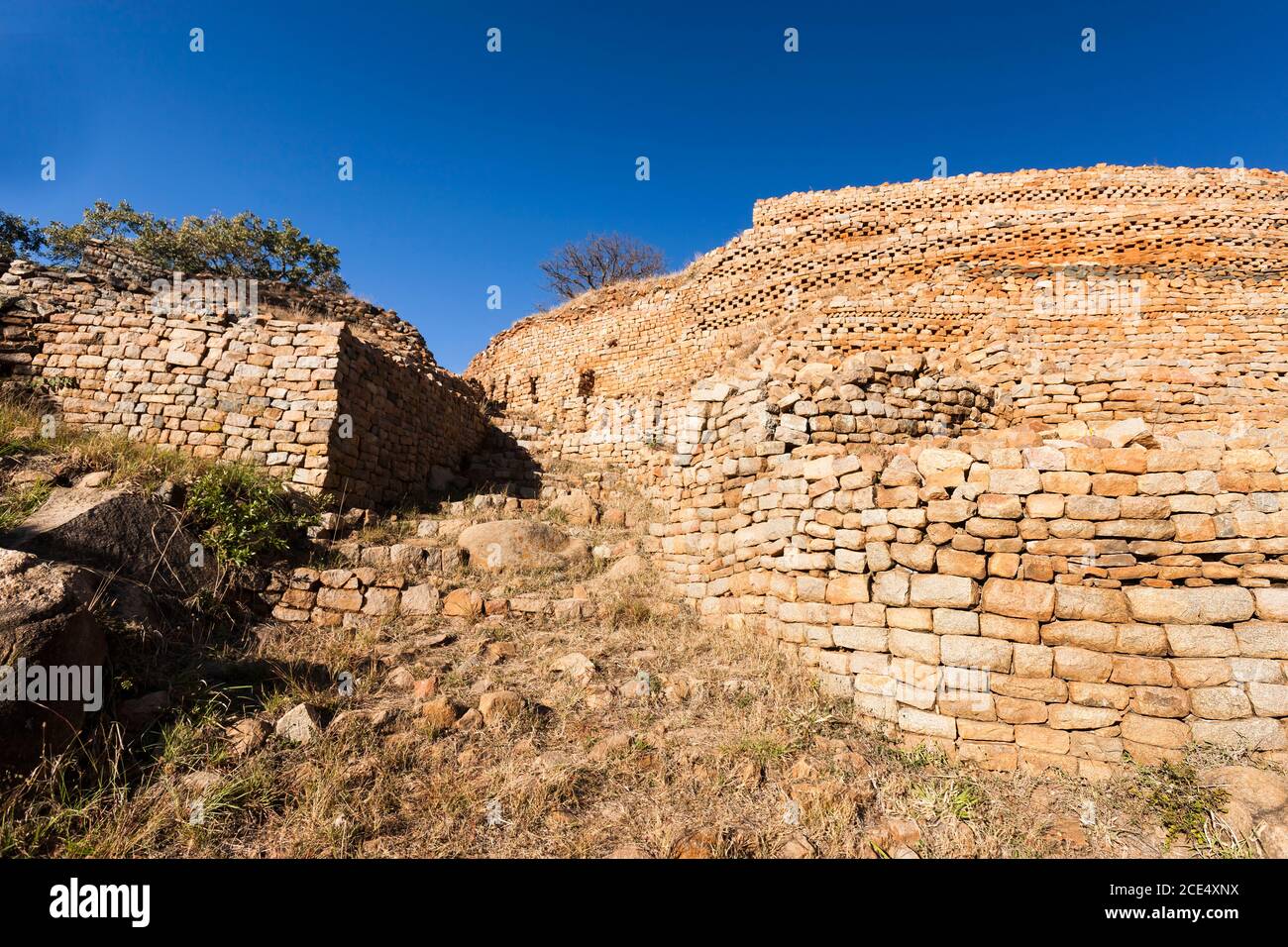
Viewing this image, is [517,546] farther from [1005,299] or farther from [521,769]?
[1005,299]

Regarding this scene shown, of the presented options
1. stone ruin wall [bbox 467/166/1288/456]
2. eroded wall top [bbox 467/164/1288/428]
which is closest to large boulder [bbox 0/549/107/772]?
eroded wall top [bbox 467/164/1288/428]

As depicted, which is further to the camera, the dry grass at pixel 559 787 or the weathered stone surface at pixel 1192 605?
the weathered stone surface at pixel 1192 605

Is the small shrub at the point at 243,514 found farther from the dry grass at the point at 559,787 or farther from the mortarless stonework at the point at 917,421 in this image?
the dry grass at the point at 559,787

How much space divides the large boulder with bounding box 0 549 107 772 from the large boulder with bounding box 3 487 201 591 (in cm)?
154

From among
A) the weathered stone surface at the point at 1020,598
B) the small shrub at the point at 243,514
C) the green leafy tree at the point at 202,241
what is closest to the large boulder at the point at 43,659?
the small shrub at the point at 243,514

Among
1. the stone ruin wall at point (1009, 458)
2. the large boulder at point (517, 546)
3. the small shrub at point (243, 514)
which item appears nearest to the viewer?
the stone ruin wall at point (1009, 458)

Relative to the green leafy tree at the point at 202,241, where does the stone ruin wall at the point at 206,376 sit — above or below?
below

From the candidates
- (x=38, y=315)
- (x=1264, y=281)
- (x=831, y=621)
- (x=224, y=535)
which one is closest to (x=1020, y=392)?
(x=831, y=621)

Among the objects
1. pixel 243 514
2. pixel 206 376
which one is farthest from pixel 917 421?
pixel 206 376

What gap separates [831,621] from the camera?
14.7 ft

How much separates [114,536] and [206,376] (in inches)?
141

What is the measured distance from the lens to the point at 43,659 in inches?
116

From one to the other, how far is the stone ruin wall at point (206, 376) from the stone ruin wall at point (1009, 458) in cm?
480

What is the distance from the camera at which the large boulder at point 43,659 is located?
2766 millimetres
